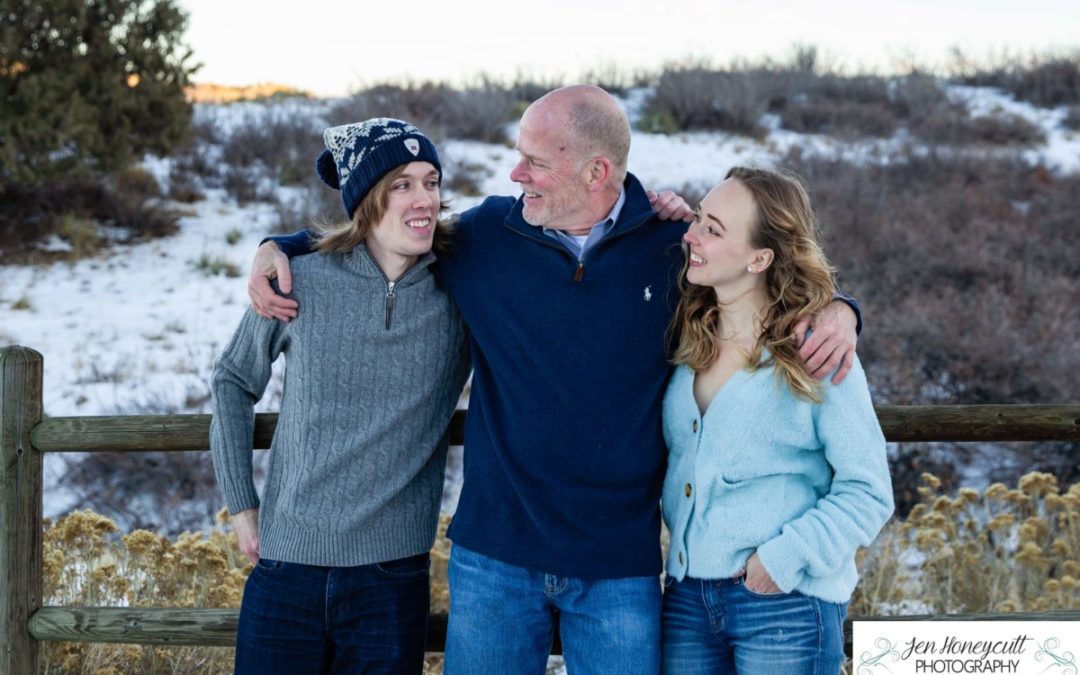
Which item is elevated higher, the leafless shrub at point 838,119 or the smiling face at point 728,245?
the leafless shrub at point 838,119

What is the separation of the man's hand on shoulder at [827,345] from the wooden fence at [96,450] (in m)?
0.72

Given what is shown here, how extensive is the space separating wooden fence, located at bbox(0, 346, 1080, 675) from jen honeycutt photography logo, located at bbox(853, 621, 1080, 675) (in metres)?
0.07

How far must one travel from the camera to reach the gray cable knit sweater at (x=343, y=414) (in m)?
2.90

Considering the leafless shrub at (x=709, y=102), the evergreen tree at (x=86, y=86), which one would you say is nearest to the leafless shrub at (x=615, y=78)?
the leafless shrub at (x=709, y=102)

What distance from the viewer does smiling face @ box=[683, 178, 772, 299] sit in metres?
2.72

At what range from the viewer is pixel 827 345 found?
8.66ft

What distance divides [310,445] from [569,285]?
2.68 feet

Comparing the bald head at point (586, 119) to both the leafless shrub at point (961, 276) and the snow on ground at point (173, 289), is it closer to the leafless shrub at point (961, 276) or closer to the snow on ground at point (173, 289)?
the snow on ground at point (173, 289)

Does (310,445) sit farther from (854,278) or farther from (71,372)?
(854,278)

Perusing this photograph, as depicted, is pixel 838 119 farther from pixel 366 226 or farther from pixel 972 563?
pixel 366 226

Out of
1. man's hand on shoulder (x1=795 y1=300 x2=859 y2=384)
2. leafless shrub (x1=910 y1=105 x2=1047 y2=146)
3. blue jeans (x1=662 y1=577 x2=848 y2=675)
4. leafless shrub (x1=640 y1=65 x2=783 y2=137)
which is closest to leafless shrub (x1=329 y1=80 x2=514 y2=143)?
leafless shrub (x1=640 y1=65 x2=783 y2=137)

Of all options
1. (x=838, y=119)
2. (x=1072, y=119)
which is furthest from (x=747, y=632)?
(x=1072, y=119)

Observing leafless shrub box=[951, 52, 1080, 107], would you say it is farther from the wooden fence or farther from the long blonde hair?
the long blonde hair

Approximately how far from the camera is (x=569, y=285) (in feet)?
9.54
